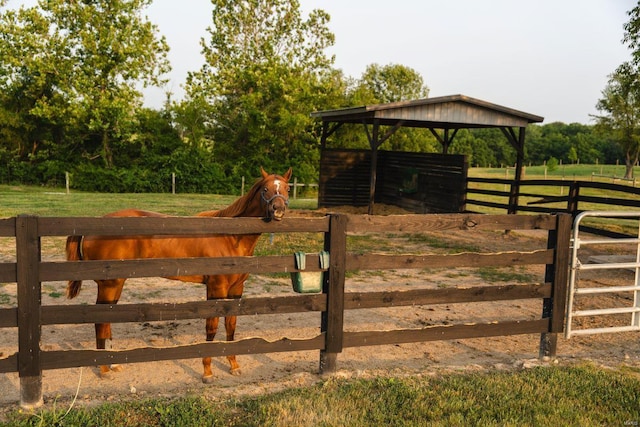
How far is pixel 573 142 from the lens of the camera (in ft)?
302

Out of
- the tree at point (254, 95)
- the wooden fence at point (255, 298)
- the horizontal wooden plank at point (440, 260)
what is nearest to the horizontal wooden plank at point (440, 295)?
the wooden fence at point (255, 298)

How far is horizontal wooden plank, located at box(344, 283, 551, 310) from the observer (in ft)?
16.2

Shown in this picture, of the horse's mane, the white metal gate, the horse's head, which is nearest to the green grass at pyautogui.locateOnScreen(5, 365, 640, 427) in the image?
the white metal gate

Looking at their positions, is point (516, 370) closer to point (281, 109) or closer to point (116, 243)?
point (116, 243)

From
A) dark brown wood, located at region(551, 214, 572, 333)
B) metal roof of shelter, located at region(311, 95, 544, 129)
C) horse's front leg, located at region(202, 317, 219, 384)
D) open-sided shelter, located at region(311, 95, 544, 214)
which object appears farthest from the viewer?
open-sided shelter, located at region(311, 95, 544, 214)

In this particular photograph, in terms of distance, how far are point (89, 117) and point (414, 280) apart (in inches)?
1143

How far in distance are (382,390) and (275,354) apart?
63.2 inches

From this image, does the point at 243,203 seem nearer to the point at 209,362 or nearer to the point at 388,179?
the point at 209,362

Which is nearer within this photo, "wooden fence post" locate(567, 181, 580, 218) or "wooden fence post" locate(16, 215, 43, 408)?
"wooden fence post" locate(16, 215, 43, 408)

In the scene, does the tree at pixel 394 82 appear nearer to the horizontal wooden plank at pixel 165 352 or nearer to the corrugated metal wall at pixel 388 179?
the corrugated metal wall at pixel 388 179

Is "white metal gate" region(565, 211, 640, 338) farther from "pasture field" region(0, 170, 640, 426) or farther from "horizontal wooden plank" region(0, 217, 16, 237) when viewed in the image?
"horizontal wooden plank" region(0, 217, 16, 237)

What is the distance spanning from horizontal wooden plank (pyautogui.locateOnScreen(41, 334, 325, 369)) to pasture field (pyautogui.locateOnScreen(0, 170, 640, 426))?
11.9 inches

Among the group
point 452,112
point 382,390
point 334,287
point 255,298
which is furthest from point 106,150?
point 382,390

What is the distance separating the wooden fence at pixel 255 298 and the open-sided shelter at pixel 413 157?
36.9ft
